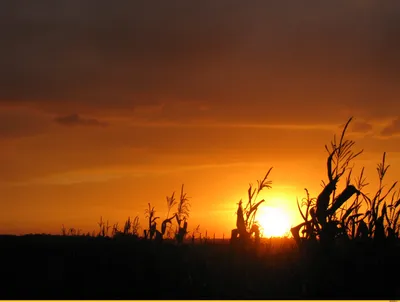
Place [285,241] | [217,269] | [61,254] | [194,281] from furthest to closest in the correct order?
[285,241] < [61,254] < [217,269] < [194,281]

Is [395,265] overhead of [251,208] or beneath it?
beneath

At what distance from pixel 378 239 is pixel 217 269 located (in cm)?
407

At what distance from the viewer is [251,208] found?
48.5 feet

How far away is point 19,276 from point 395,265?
651 centimetres

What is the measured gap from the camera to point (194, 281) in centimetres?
1072

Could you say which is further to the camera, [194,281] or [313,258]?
[313,258]

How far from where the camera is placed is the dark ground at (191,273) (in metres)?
10.1

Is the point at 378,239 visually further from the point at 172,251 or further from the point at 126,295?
the point at 126,295

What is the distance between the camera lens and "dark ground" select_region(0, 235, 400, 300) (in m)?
10.1

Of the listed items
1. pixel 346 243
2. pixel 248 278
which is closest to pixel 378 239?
pixel 346 243

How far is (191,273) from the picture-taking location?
11273mm

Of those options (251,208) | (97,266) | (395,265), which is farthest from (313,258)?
(97,266)

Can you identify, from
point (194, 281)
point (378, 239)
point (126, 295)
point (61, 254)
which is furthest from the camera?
point (378, 239)

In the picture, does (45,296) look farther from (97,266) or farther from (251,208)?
(251,208)
